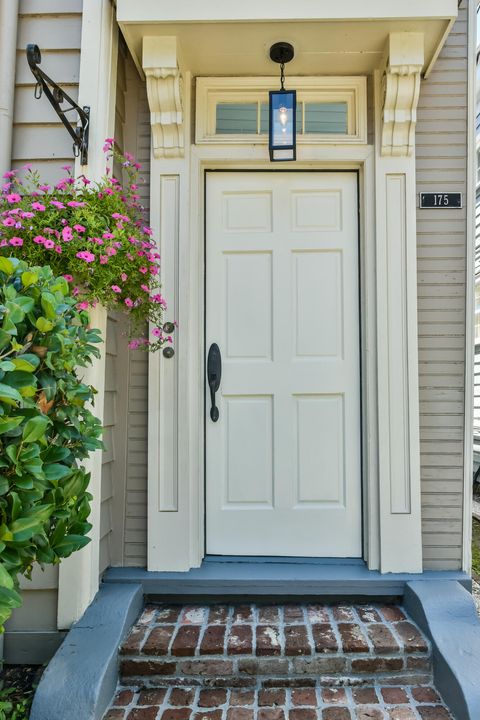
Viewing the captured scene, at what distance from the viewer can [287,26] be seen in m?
1.90

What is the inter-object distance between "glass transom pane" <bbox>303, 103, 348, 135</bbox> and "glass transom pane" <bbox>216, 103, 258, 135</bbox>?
0.25 m

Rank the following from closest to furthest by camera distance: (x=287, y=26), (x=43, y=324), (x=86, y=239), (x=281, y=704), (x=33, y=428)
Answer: (x=33, y=428) → (x=43, y=324) → (x=281, y=704) → (x=86, y=239) → (x=287, y=26)

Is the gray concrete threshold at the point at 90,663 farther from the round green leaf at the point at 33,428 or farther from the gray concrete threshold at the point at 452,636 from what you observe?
the gray concrete threshold at the point at 452,636

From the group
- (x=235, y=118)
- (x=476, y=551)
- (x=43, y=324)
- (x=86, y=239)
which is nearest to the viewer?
(x=43, y=324)

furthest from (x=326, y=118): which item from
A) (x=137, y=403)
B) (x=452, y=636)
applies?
(x=452, y=636)

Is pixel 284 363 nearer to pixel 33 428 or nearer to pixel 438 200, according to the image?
pixel 438 200

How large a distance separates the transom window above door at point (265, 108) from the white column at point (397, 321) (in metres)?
0.14

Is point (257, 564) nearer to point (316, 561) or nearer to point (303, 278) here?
point (316, 561)

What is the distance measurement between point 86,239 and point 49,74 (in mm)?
900

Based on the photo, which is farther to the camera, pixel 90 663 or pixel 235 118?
pixel 235 118

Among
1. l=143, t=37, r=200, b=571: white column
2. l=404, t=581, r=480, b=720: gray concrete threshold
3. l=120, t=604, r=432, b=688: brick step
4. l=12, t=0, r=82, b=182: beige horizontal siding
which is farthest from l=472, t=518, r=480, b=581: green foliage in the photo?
l=12, t=0, r=82, b=182: beige horizontal siding

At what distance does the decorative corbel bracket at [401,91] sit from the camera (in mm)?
1935

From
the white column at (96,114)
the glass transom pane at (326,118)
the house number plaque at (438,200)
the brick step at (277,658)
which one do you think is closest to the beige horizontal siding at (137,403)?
the white column at (96,114)

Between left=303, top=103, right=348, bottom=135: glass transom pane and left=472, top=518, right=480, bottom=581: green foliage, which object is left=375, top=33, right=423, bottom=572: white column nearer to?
left=303, top=103, right=348, bottom=135: glass transom pane
